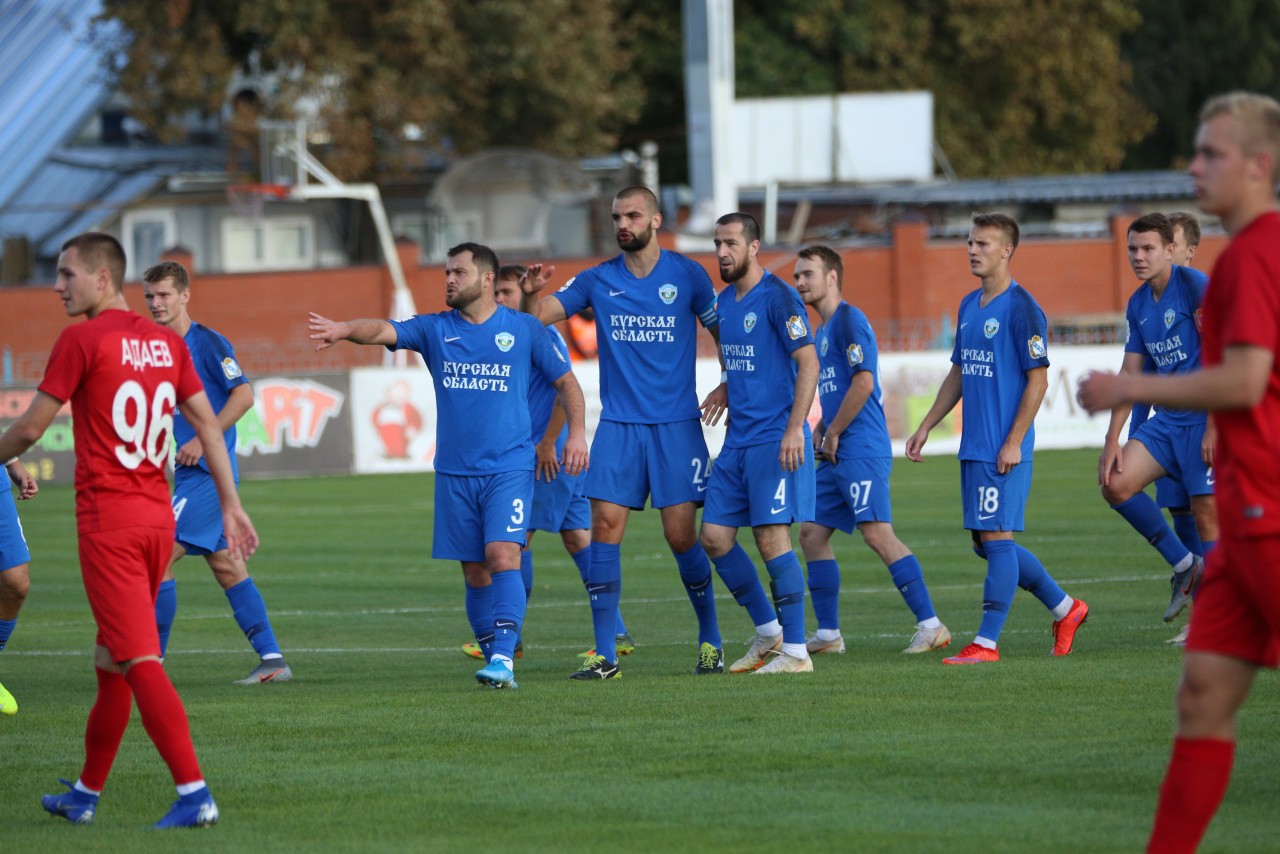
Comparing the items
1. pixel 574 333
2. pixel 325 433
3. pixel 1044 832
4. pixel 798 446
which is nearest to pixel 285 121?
pixel 574 333

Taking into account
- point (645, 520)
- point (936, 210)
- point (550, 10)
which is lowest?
point (645, 520)

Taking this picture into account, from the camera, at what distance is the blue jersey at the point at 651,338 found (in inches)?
374

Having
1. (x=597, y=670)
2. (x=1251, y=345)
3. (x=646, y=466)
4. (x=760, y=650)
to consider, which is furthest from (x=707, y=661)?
(x=1251, y=345)

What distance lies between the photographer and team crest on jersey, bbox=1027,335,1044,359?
31.5 ft

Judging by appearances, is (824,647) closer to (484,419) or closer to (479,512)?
(479,512)

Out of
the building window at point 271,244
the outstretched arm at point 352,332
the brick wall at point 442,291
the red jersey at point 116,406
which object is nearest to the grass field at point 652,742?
the red jersey at point 116,406

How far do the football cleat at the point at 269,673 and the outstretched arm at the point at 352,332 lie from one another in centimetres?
210

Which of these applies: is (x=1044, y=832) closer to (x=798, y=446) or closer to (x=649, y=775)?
(x=649, y=775)

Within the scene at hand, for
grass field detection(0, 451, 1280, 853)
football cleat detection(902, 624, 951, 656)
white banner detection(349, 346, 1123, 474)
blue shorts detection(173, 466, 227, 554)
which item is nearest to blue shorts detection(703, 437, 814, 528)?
grass field detection(0, 451, 1280, 853)

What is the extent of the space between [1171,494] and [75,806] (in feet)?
22.4

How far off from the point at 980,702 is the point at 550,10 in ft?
109

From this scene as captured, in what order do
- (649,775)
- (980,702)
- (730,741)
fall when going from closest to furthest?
(649,775) → (730,741) → (980,702)

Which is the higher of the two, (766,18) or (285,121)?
(766,18)

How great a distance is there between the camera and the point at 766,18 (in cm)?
4716
